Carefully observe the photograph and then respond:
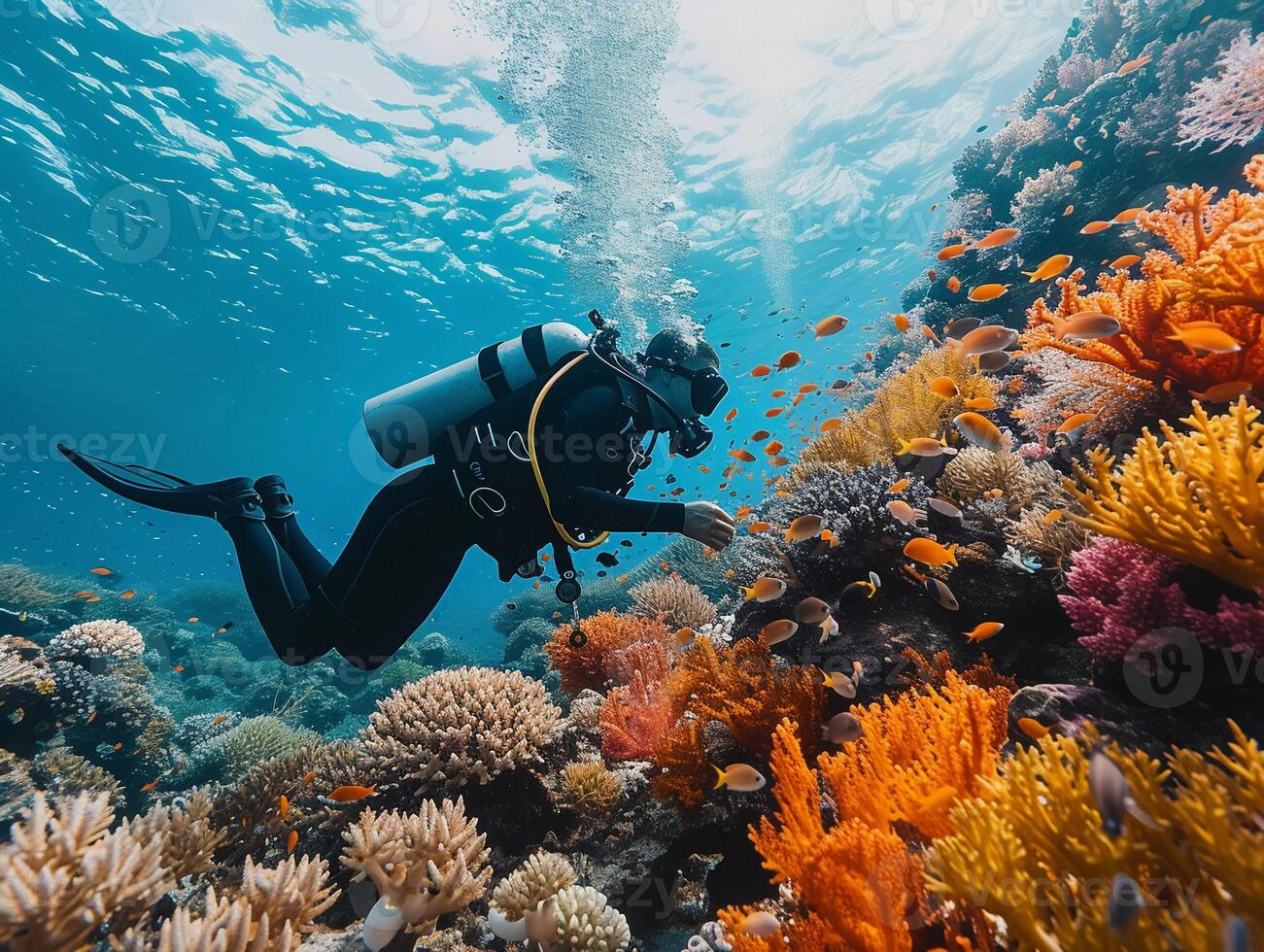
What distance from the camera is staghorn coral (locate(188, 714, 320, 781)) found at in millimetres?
8594

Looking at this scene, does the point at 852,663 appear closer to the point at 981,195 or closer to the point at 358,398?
the point at 981,195

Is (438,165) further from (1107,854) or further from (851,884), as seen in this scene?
(1107,854)

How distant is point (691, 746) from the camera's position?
140 inches

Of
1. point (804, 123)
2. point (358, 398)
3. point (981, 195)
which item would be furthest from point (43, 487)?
point (981, 195)

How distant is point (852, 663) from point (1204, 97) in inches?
329

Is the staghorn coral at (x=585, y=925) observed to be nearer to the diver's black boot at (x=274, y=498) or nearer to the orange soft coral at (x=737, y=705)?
the orange soft coral at (x=737, y=705)

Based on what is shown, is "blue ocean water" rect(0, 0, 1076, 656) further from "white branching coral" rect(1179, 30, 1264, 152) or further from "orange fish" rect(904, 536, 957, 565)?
"white branching coral" rect(1179, 30, 1264, 152)

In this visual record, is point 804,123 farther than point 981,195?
Yes

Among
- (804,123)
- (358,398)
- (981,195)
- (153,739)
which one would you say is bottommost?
(153,739)
